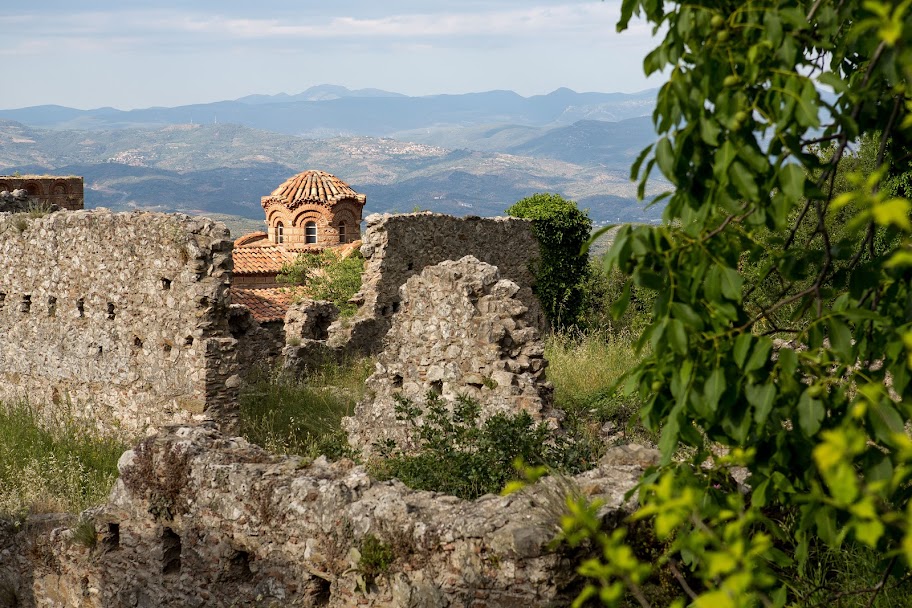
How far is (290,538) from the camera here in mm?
7047

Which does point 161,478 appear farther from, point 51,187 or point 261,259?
point 261,259

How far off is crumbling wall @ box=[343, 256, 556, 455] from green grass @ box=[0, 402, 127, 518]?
2847mm

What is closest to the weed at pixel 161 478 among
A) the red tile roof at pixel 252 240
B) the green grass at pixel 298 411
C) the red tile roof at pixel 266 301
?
the green grass at pixel 298 411

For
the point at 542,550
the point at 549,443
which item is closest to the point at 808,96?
the point at 542,550

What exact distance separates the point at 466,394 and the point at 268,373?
6.03 meters

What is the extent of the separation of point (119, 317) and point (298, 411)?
7.87 ft

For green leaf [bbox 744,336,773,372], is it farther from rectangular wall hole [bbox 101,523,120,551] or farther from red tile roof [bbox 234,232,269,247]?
red tile roof [bbox 234,232,269,247]

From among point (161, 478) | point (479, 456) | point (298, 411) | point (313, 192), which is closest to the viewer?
point (479, 456)

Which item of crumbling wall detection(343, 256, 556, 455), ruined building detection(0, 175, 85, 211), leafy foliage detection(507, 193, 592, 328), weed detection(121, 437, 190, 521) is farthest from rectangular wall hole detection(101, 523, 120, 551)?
ruined building detection(0, 175, 85, 211)

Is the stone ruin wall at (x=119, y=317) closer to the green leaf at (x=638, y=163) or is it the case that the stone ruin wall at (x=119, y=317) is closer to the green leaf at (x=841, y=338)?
the green leaf at (x=638, y=163)

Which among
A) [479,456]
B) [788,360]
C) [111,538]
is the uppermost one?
[788,360]

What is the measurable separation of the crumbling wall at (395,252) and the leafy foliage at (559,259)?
193cm

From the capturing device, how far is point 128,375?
12.2 m

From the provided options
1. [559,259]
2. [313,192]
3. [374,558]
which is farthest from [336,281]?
[374,558]
